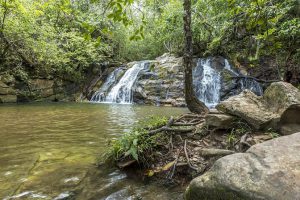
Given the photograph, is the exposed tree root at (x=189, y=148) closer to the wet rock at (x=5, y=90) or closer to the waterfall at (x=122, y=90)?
the waterfall at (x=122, y=90)

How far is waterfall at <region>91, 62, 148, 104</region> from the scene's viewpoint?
1925 centimetres

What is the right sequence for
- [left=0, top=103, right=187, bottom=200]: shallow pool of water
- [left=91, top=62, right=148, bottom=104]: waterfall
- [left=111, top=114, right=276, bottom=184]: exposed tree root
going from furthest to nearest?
1. [left=91, top=62, right=148, bottom=104]: waterfall
2. [left=111, top=114, right=276, bottom=184]: exposed tree root
3. [left=0, top=103, right=187, bottom=200]: shallow pool of water

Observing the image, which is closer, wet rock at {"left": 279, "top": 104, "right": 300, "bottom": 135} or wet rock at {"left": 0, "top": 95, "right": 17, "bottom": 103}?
wet rock at {"left": 279, "top": 104, "right": 300, "bottom": 135}

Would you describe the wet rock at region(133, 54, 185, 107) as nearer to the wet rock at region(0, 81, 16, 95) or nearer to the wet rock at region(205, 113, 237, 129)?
the wet rock at region(0, 81, 16, 95)

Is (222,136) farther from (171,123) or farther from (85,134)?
(85,134)

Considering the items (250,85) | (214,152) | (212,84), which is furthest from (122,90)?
(214,152)

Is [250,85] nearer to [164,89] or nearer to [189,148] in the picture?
[164,89]

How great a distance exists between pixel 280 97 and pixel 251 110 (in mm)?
493

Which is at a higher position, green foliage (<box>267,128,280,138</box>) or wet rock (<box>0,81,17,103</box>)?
wet rock (<box>0,81,17,103</box>)

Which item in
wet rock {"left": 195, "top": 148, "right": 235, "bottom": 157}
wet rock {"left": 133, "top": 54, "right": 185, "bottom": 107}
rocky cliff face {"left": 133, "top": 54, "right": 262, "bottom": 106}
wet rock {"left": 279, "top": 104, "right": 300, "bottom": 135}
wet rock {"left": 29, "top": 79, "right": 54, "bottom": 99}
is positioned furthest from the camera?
wet rock {"left": 29, "top": 79, "right": 54, "bottom": 99}

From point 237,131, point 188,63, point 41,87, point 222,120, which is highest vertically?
point 188,63

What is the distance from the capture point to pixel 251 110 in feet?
13.8

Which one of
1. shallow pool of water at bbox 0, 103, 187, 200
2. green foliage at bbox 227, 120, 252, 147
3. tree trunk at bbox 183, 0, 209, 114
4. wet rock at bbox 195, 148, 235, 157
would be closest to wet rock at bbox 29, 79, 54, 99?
shallow pool of water at bbox 0, 103, 187, 200

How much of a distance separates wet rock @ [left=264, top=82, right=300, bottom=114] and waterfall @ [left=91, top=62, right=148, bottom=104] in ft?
48.4
